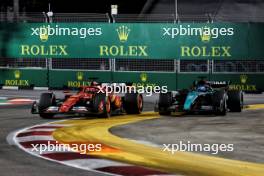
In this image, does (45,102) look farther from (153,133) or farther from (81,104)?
(153,133)

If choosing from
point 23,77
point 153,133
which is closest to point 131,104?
point 153,133

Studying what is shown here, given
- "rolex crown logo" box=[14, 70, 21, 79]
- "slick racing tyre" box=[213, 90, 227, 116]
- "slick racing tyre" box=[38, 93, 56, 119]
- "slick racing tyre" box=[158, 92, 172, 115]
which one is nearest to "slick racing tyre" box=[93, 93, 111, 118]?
"slick racing tyre" box=[38, 93, 56, 119]

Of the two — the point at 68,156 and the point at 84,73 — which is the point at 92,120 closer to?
the point at 68,156

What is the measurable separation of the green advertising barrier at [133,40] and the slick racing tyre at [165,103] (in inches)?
305

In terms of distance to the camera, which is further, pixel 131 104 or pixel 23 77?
pixel 23 77

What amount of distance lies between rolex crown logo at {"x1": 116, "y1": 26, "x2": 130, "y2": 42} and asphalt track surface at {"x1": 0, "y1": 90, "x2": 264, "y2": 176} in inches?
243

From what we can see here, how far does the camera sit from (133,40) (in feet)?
81.5

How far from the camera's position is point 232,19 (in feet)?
114

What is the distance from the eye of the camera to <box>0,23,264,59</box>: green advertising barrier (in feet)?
78.2

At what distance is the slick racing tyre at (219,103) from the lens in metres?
16.1

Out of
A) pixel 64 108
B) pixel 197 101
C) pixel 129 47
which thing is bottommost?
pixel 64 108

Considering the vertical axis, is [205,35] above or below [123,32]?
below

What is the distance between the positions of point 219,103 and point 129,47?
9256 millimetres

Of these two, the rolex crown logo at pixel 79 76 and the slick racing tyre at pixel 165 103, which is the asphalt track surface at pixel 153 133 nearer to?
the slick racing tyre at pixel 165 103
